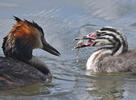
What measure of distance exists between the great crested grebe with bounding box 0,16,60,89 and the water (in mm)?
206

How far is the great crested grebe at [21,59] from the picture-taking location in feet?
29.4

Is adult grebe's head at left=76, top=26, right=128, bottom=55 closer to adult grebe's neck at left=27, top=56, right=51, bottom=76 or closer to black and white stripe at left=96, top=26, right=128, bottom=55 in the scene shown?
black and white stripe at left=96, top=26, right=128, bottom=55

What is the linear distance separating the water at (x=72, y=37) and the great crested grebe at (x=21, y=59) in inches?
8.1

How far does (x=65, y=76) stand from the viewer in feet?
35.6

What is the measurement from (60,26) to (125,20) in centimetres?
262

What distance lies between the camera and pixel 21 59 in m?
9.77

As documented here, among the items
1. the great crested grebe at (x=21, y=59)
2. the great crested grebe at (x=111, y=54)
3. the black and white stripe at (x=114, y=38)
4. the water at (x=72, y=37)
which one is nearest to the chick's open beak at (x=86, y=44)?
the great crested grebe at (x=111, y=54)

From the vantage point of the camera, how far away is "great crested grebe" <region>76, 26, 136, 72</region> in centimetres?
1148

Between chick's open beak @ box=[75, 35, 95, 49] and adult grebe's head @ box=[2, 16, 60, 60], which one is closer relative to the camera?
adult grebe's head @ box=[2, 16, 60, 60]

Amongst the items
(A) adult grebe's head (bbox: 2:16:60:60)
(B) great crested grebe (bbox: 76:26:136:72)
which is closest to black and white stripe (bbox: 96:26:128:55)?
(B) great crested grebe (bbox: 76:26:136:72)

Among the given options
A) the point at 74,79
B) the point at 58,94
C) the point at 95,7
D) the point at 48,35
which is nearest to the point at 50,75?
the point at 74,79

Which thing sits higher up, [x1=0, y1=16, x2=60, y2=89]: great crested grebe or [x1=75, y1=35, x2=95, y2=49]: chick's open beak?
[x1=75, y1=35, x2=95, y2=49]: chick's open beak

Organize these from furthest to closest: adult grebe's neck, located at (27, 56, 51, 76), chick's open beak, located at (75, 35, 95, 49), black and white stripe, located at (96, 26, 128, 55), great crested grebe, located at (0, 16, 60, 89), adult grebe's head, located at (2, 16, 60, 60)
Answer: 1. chick's open beak, located at (75, 35, 95, 49)
2. black and white stripe, located at (96, 26, 128, 55)
3. adult grebe's neck, located at (27, 56, 51, 76)
4. adult grebe's head, located at (2, 16, 60, 60)
5. great crested grebe, located at (0, 16, 60, 89)

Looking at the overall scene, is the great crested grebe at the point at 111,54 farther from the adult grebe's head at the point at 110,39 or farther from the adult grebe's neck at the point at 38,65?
the adult grebe's neck at the point at 38,65
